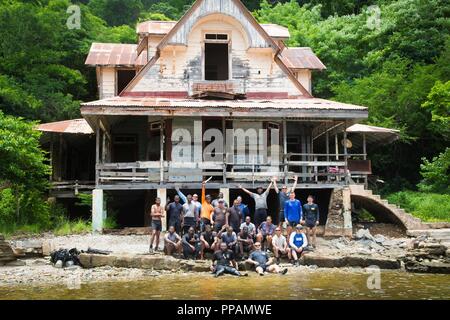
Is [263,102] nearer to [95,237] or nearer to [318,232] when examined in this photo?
[318,232]

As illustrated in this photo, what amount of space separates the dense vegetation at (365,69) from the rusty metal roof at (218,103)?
16.9ft

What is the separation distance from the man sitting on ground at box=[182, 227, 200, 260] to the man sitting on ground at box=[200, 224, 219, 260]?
12cm

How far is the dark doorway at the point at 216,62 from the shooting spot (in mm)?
25375

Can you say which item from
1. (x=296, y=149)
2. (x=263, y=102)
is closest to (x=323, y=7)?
(x=296, y=149)

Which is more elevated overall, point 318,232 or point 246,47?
point 246,47

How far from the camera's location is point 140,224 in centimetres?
2527

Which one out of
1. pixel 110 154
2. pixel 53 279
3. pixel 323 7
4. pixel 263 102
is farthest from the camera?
pixel 323 7

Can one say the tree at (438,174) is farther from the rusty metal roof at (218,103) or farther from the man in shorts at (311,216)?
the man in shorts at (311,216)

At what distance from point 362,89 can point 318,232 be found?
1308 cm

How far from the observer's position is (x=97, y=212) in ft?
62.6

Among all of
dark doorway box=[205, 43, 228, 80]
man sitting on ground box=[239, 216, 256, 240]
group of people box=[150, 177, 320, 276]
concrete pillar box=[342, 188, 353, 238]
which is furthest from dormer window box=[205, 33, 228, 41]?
man sitting on ground box=[239, 216, 256, 240]

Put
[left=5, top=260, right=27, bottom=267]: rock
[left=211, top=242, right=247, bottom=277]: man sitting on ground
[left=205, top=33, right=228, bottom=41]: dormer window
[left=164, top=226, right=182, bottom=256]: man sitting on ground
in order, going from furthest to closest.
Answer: [left=205, top=33, right=228, bottom=41]: dormer window < [left=164, top=226, right=182, bottom=256]: man sitting on ground < [left=5, top=260, right=27, bottom=267]: rock < [left=211, top=242, right=247, bottom=277]: man sitting on ground

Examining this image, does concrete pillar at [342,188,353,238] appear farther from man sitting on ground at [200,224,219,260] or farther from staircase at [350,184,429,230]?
man sitting on ground at [200,224,219,260]

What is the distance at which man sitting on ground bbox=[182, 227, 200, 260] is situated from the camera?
1482cm
